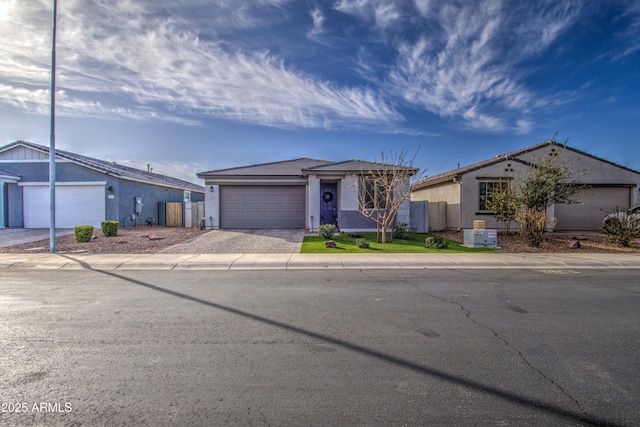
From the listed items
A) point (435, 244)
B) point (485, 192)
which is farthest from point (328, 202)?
point (485, 192)

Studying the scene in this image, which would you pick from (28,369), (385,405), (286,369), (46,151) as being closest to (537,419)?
(385,405)

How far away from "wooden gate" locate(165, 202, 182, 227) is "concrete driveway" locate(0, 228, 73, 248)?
593 cm

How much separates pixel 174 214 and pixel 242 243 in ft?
38.7

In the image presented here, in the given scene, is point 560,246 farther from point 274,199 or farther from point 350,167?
point 274,199

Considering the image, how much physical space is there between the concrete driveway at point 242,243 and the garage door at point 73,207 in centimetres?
786

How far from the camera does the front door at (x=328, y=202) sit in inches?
734

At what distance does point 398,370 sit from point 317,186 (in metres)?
14.2

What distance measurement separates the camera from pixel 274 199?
19.1 m

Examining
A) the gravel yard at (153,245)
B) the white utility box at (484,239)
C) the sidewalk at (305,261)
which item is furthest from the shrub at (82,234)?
the white utility box at (484,239)

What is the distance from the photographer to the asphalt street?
2770 millimetres

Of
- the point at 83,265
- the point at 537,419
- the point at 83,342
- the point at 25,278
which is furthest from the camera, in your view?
the point at 83,265

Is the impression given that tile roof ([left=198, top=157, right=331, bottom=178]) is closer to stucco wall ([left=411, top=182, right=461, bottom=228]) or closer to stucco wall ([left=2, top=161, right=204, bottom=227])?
stucco wall ([left=2, top=161, right=204, bottom=227])

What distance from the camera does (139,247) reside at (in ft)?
42.0

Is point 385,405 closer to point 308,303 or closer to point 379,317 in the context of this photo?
point 379,317
